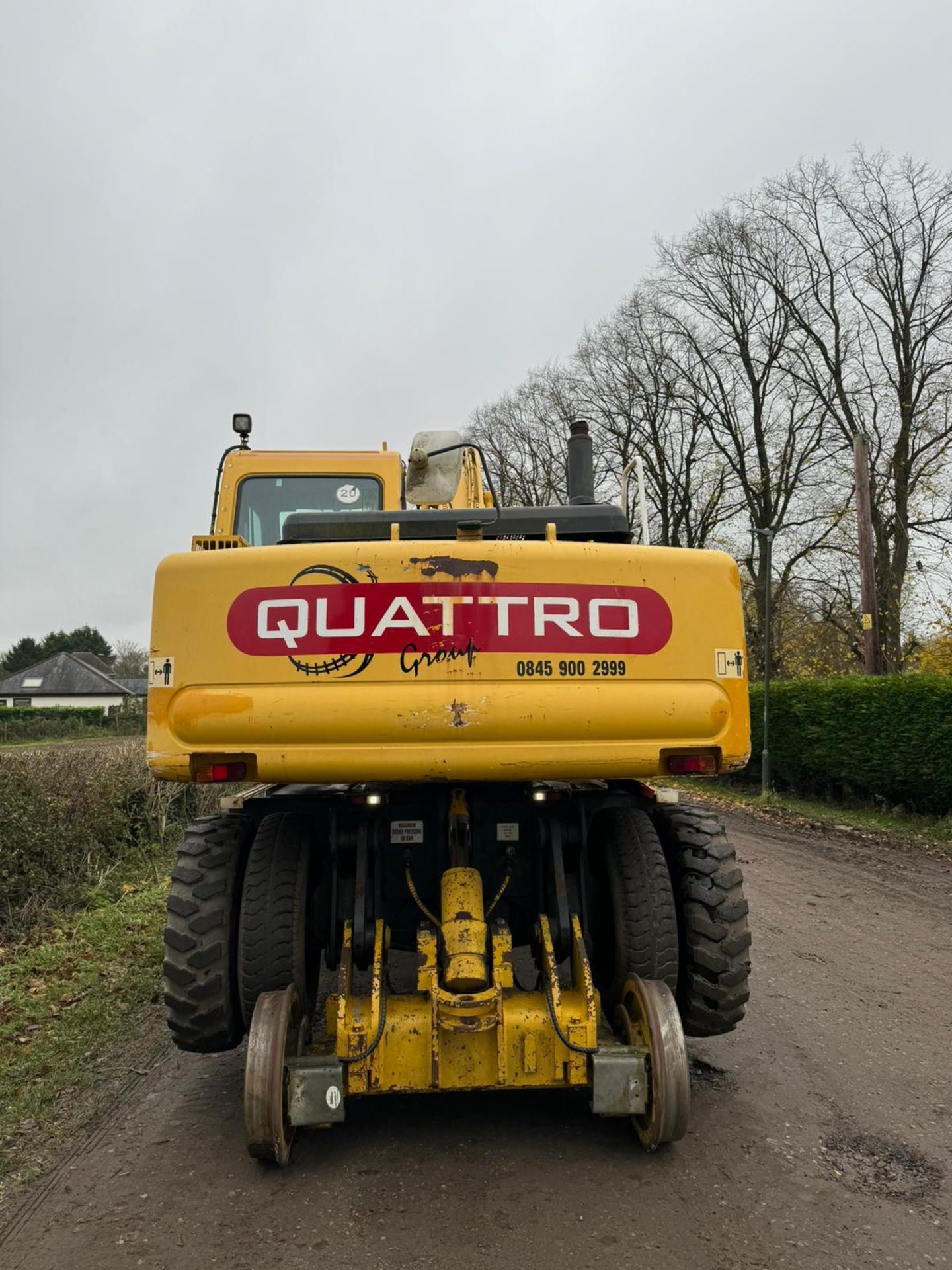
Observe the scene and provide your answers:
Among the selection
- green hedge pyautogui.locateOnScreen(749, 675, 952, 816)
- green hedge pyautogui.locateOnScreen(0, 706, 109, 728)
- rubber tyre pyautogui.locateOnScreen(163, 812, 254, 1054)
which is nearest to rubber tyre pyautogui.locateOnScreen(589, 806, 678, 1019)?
rubber tyre pyautogui.locateOnScreen(163, 812, 254, 1054)

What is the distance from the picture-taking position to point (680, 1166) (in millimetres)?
3287

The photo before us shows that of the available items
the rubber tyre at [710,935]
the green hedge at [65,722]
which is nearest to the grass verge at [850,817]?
the rubber tyre at [710,935]

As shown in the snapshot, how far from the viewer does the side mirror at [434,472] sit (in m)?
4.66

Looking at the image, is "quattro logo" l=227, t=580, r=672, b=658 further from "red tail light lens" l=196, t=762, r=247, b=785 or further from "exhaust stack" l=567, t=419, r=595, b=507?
"exhaust stack" l=567, t=419, r=595, b=507

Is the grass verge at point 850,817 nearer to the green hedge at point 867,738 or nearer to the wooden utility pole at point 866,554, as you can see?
the green hedge at point 867,738

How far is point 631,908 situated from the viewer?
12.6 ft

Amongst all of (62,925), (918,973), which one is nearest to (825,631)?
(918,973)

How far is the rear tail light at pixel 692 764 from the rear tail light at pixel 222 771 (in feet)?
5.22

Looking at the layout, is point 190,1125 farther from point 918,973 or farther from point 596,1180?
point 918,973

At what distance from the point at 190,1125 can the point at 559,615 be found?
2.59 m

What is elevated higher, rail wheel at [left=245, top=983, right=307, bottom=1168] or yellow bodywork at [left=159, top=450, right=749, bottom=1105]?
yellow bodywork at [left=159, top=450, right=749, bottom=1105]

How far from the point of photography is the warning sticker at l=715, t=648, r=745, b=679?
345 centimetres

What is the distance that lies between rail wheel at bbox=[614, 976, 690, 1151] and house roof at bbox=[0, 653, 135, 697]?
2870 inches

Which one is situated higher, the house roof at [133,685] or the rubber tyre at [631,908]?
the house roof at [133,685]
